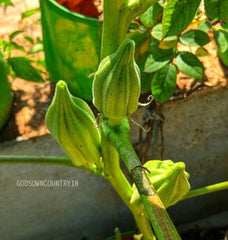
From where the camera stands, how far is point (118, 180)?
99 cm

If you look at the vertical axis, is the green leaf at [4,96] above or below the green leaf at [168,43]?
below

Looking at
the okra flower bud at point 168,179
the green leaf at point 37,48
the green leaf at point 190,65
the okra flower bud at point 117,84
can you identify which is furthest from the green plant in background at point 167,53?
the green leaf at point 37,48

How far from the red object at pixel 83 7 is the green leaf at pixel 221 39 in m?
0.33

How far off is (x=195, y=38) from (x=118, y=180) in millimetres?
368

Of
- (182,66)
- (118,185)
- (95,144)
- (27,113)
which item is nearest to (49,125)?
(95,144)

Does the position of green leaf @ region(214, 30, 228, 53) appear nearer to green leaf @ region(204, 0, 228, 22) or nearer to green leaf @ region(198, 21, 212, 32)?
green leaf @ region(198, 21, 212, 32)

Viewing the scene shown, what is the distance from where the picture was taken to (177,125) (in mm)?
1429

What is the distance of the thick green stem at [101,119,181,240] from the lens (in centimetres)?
68

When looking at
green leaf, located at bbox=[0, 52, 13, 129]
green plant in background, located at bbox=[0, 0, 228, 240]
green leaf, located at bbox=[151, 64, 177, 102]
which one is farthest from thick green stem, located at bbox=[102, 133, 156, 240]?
green leaf, located at bbox=[0, 52, 13, 129]

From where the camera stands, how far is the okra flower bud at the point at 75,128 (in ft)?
2.84

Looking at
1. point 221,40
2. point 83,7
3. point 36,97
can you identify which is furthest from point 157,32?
point 36,97

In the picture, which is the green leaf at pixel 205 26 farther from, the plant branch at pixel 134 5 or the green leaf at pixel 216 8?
the plant branch at pixel 134 5

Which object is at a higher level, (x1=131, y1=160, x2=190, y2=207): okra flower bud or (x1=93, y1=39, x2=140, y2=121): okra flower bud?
(x1=93, y1=39, x2=140, y2=121): okra flower bud

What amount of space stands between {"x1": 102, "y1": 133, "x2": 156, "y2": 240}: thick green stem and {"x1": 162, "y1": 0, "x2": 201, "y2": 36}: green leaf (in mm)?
223
